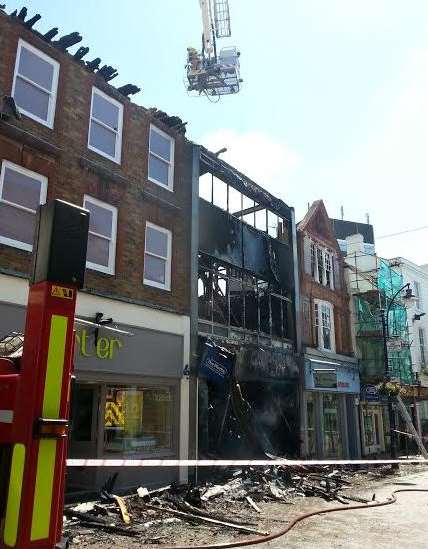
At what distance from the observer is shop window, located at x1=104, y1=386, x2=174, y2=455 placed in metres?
12.3

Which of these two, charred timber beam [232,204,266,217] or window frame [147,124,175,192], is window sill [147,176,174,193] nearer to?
window frame [147,124,175,192]

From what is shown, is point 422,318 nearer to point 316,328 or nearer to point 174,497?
point 316,328

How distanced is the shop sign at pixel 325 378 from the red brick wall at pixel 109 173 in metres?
8.41

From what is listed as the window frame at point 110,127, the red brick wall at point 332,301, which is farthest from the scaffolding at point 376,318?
the window frame at point 110,127

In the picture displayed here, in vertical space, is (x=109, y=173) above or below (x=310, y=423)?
above

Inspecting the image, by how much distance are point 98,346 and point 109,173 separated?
4.71m

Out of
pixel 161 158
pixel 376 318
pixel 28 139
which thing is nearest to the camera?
pixel 28 139

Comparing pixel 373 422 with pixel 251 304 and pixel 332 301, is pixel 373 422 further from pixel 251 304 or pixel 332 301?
pixel 251 304

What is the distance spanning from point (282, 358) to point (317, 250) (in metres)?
7.32

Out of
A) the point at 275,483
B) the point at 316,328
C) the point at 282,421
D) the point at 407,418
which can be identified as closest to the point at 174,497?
the point at 275,483

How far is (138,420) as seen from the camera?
12953 millimetres

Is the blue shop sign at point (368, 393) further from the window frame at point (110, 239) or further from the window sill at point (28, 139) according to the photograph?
the window sill at point (28, 139)

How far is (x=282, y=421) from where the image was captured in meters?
18.5

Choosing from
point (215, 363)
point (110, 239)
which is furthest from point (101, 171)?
point (215, 363)
